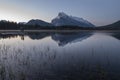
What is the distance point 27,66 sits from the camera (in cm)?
1689

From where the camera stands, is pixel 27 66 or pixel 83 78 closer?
pixel 83 78

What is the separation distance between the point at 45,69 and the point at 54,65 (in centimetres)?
141

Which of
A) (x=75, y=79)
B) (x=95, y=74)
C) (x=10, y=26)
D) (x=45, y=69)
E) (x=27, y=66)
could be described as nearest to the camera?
(x=75, y=79)

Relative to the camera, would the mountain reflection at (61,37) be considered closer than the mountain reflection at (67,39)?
No

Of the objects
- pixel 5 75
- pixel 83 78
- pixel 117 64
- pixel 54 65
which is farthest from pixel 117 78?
pixel 5 75

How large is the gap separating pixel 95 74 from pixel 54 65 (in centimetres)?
406

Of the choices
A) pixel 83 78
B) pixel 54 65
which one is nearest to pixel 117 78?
pixel 83 78

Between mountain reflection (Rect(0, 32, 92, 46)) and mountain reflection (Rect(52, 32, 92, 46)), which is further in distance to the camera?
mountain reflection (Rect(0, 32, 92, 46))

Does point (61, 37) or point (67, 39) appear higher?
point (67, 39)

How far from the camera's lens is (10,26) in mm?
190375

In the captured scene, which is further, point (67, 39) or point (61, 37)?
point (61, 37)

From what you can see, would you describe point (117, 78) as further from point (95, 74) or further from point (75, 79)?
point (75, 79)

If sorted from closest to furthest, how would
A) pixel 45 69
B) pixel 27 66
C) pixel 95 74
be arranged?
pixel 95 74
pixel 45 69
pixel 27 66

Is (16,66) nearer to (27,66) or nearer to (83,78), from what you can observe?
(27,66)
